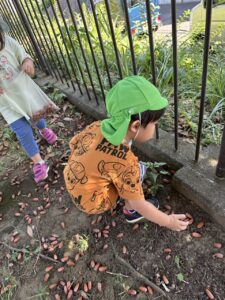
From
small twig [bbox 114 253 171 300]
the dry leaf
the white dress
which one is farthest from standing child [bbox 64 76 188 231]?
the white dress

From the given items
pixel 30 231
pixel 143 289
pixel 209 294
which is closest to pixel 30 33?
pixel 30 231

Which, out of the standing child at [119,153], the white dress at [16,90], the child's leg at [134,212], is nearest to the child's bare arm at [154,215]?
the standing child at [119,153]

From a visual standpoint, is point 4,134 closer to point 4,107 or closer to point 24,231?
point 4,107

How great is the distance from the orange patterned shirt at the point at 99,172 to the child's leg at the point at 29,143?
0.81 meters

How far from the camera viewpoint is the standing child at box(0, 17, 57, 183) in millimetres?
2074

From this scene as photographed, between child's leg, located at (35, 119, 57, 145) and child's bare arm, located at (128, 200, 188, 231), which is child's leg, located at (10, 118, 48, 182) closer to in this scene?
child's leg, located at (35, 119, 57, 145)

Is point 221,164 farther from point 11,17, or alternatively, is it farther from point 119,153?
point 11,17

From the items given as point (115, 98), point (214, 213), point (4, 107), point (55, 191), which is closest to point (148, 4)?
point (115, 98)

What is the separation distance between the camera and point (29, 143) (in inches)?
91.0

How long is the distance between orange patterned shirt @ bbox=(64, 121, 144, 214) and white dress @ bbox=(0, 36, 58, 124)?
84cm

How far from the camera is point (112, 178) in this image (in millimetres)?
1401

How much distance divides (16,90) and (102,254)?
1.47m

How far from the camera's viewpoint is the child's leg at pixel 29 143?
2256 mm

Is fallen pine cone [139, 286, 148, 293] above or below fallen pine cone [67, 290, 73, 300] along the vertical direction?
above
